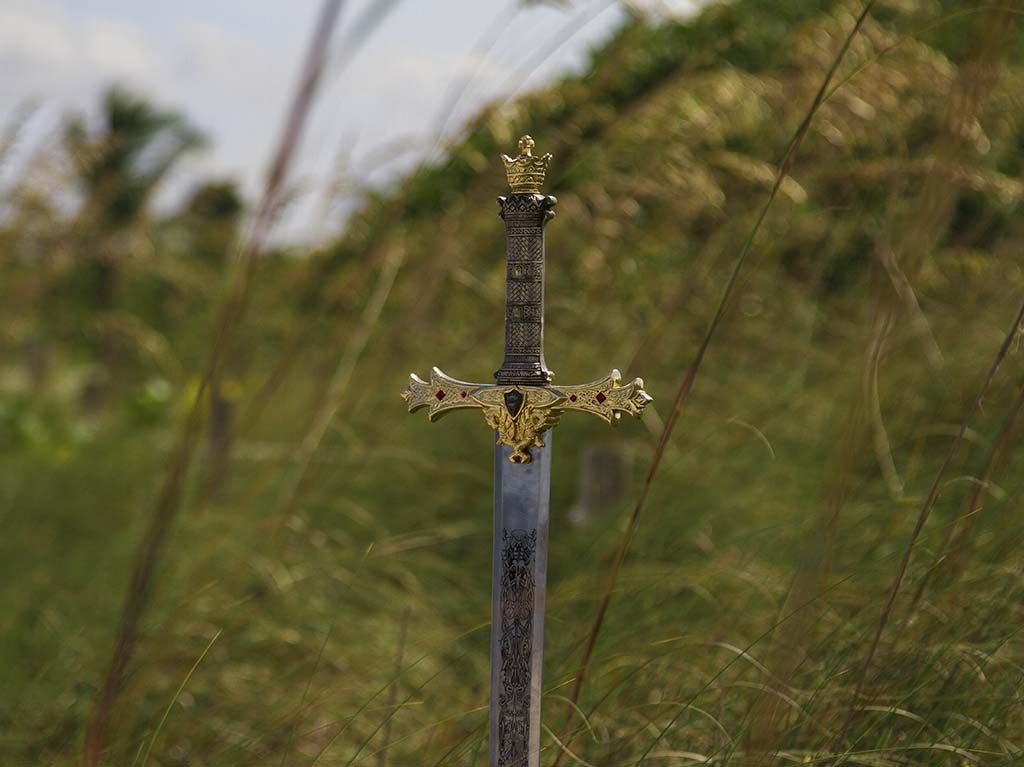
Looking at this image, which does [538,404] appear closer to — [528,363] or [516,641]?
[528,363]

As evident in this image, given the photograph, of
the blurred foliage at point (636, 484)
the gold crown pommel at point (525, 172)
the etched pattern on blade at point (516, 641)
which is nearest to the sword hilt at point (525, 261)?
the gold crown pommel at point (525, 172)

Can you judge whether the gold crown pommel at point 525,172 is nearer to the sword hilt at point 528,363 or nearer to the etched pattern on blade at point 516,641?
the sword hilt at point 528,363

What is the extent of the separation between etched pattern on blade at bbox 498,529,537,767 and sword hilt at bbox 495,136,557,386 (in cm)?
16

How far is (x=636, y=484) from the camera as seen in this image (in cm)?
310

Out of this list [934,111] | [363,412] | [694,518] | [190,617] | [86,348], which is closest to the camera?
[190,617]

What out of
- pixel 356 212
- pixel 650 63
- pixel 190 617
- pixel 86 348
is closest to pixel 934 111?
pixel 356 212

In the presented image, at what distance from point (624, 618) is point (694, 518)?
2.15ft

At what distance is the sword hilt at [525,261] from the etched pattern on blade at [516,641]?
0.16 meters

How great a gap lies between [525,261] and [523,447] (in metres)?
0.19

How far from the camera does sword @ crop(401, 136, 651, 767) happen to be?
108 cm

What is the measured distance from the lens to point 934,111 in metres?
2.92

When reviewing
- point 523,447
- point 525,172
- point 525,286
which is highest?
point 525,172

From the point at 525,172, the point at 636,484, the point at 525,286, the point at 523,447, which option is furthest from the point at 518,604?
the point at 636,484

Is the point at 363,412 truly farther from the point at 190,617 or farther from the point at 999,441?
the point at 999,441
